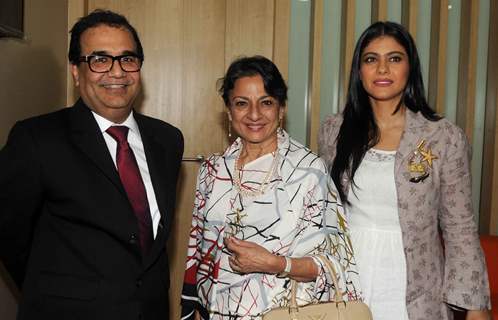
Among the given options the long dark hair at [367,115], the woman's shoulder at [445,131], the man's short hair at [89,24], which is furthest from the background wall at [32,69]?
the woman's shoulder at [445,131]

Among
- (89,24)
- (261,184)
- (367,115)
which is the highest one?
(89,24)

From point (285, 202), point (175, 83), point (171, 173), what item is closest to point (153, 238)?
point (171, 173)

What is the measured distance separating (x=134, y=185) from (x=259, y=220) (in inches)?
17.0

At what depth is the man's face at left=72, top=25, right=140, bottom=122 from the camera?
5.87 feet

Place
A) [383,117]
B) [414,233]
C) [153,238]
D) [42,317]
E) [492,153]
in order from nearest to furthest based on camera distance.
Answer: [42,317] → [153,238] → [414,233] → [383,117] → [492,153]

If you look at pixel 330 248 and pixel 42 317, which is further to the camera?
pixel 330 248

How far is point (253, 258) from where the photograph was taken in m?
1.75

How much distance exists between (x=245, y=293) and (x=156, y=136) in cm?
66

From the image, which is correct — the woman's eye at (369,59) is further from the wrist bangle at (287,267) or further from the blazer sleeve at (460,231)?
the wrist bangle at (287,267)

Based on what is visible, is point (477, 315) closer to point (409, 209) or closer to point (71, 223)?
point (409, 209)

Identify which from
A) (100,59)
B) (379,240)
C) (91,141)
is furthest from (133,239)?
(379,240)

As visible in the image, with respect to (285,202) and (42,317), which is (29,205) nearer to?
(42,317)

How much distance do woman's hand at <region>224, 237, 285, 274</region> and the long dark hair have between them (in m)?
0.44

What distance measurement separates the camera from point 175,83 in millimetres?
3600
